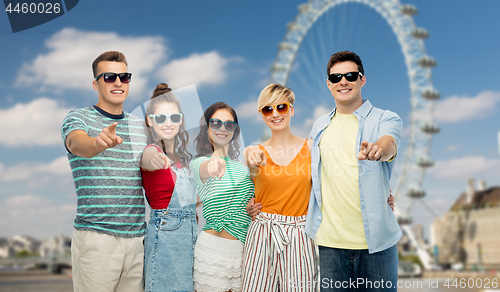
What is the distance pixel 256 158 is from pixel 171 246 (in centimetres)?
87

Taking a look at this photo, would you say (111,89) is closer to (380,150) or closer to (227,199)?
(227,199)

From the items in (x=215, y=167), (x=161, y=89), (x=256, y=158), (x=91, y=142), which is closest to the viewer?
(x=91, y=142)

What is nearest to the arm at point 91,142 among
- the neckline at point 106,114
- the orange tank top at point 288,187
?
the neckline at point 106,114

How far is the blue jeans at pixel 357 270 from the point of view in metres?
2.71

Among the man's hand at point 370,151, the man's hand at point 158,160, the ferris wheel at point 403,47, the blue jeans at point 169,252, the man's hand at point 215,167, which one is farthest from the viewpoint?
the ferris wheel at point 403,47

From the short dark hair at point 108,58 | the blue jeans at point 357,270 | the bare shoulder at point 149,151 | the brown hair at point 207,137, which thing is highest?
the short dark hair at point 108,58

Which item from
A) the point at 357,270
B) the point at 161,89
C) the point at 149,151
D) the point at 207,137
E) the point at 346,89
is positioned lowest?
the point at 357,270

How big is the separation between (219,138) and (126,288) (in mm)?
1285

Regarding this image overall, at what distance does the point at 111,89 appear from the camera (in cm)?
304

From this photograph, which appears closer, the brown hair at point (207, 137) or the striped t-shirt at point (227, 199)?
the striped t-shirt at point (227, 199)

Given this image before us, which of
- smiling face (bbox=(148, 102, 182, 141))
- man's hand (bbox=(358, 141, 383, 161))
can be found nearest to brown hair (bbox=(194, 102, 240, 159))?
smiling face (bbox=(148, 102, 182, 141))

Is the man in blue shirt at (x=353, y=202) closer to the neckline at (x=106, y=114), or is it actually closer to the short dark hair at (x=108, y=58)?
the neckline at (x=106, y=114)

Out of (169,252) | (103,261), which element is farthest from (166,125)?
(103,261)

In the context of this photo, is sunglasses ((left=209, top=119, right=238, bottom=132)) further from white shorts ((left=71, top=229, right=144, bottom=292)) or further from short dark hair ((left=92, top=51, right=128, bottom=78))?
white shorts ((left=71, top=229, right=144, bottom=292))
